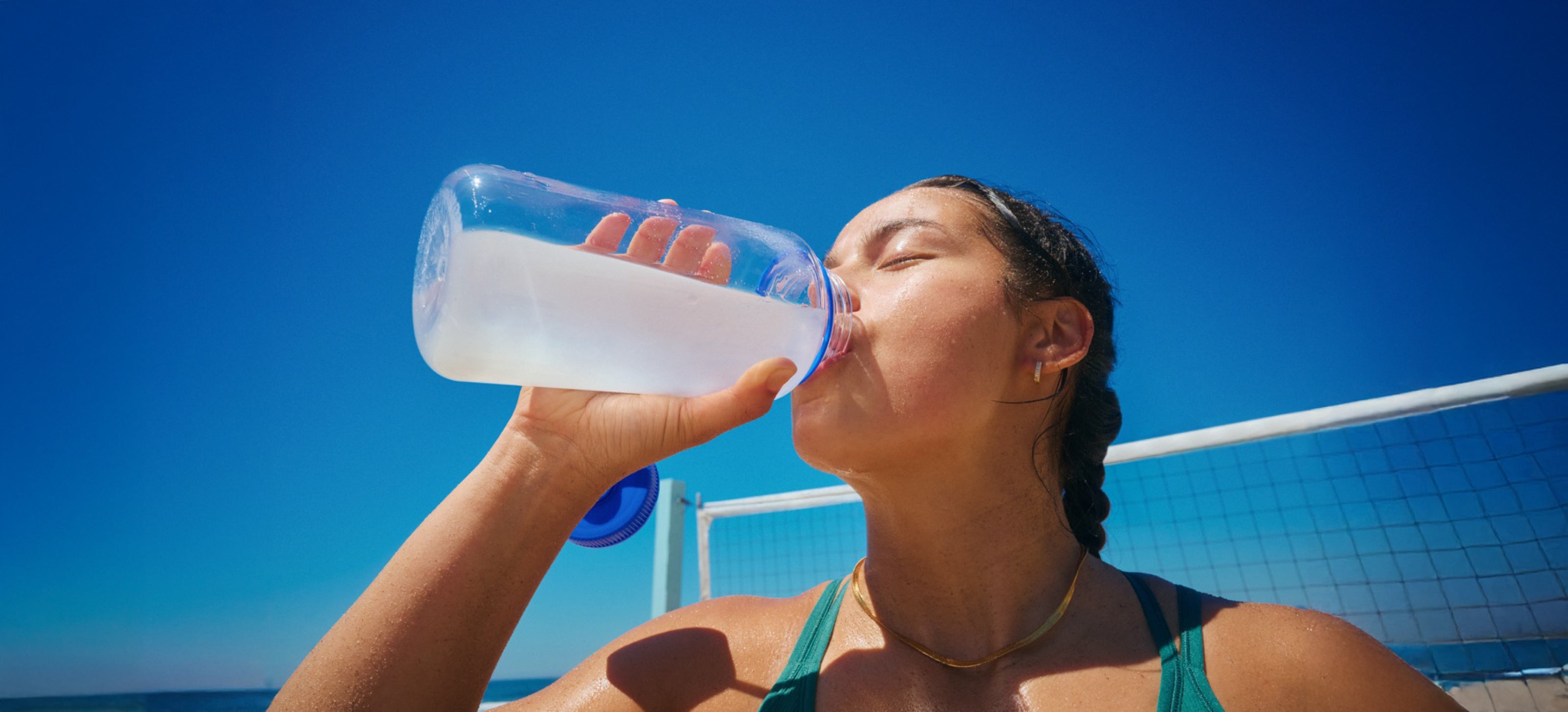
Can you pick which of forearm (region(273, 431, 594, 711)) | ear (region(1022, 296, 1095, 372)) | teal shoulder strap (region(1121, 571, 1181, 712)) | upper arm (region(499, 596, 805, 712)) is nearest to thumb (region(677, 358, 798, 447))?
forearm (region(273, 431, 594, 711))

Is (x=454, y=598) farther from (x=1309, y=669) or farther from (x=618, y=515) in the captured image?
(x=1309, y=669)

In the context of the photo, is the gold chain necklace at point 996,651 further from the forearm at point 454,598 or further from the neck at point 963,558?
the forearm at point 454,598

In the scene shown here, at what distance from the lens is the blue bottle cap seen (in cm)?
190

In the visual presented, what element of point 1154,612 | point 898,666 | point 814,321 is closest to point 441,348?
point 814,321

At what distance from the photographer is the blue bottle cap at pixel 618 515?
1.90m

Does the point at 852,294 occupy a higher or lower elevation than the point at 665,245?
lower

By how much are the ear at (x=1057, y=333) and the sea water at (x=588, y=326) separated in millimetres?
627

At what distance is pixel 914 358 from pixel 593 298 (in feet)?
2.30

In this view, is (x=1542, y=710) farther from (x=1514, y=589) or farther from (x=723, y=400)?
(x=723, y=400)

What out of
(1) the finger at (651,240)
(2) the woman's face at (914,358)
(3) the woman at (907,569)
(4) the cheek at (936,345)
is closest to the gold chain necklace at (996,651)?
(3) the woman at (907,569)

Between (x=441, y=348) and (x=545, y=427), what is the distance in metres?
0.26

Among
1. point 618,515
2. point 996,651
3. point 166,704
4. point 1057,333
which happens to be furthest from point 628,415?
point 166,704

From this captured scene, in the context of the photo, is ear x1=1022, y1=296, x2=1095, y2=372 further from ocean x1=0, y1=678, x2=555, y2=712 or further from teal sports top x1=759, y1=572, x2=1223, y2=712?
ocean x1=0, y1=678, x2=555, y2=712

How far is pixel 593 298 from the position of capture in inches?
57.4
